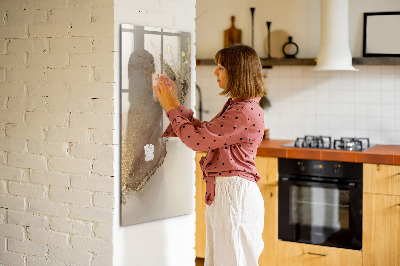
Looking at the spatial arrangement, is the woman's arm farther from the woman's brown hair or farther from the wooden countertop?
the wooden countertop

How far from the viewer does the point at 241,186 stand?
2.66 metres

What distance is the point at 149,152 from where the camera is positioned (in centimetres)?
290

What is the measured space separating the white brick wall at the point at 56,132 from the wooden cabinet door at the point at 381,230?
1.91m

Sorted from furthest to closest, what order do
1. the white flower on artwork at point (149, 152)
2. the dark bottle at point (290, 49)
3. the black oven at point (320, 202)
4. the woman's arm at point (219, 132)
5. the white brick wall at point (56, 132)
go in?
the dark bottle at point (290, 49), the black oven at point (320, 202), the white flower on artwork at point (149, 152), the white brick wall at point (56, 132), the woman's arm at point (219, 132)

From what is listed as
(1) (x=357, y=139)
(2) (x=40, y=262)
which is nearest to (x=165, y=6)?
(2) (x=40, y=262)

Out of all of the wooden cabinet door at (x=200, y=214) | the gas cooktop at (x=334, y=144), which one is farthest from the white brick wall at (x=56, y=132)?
the gas cooktop at (x=334, y=144)

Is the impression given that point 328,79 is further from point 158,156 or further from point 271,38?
point 158,156

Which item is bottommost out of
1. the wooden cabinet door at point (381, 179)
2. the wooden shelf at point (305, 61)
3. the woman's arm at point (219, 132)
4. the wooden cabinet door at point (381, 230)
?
the wooden cabinet door at point (381, 230)

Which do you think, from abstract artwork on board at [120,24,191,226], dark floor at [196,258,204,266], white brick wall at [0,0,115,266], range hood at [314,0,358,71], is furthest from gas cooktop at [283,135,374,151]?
white brick wall at [0,0,115,266]

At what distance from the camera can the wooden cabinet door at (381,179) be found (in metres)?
3.77

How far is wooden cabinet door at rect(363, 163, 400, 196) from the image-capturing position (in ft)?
12.4

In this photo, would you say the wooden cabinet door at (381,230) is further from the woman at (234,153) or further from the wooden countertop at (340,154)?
the woman at (234,153)

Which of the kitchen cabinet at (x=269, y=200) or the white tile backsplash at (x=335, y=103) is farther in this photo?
the white tile backsplash at (x=335, y=103)

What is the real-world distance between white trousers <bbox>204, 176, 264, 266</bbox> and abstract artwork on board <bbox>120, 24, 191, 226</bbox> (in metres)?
0.37
